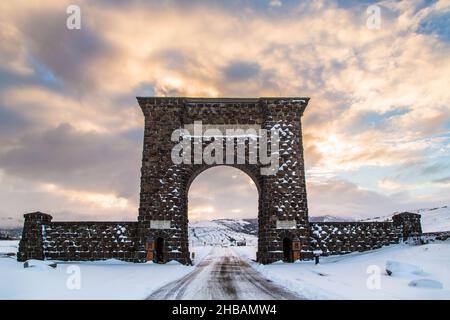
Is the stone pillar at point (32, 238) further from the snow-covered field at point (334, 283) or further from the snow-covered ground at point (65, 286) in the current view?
the snow-covered ground at point (65, 286)

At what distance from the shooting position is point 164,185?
22.2 m

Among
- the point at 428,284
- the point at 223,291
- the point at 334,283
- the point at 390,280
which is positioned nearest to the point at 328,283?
the point at 334,283

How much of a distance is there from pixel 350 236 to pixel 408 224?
401 centimetres

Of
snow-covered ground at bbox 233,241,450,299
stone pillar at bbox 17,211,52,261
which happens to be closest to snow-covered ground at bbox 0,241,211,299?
snow-covered ground at bbox 233,241,450,299

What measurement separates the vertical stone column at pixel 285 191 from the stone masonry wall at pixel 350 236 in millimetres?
1158

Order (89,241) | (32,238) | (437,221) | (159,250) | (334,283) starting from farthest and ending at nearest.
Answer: (437,221) < (159,250) < (89,241) < (32,238) < (334,283)

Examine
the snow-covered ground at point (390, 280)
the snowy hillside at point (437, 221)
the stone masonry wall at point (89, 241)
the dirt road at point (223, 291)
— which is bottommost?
the dirt road at point (223, 291)

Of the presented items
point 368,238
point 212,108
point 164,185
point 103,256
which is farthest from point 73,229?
point 368,238

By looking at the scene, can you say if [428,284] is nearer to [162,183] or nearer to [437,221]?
[162,183]

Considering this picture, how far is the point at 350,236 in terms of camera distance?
22.1 meters

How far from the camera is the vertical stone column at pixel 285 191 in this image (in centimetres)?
2147

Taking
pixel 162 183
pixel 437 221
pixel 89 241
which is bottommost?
pixel 89 241

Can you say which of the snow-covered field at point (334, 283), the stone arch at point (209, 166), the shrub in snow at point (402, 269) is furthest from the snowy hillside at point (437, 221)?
the shrub in snow at point (402, 269)
